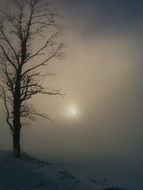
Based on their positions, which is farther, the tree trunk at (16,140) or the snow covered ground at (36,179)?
the tree trunk at (16,140)

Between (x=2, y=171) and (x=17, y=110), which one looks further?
(x=17, y=110)

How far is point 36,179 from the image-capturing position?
29484 millimetres

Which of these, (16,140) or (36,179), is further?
(16,140)

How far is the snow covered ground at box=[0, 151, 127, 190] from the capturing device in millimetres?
27259

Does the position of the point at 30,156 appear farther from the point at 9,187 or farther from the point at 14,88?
the point at 9,187

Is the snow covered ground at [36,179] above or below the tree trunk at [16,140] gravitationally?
below

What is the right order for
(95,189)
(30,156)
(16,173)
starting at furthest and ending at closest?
1. (30,156)
2. (16,173)
3. (95,189)

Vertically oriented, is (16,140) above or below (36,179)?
above

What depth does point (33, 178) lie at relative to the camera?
29969mm

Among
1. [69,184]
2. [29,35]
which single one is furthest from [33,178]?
[29,35]

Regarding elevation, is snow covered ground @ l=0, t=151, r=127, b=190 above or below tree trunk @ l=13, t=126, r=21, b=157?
below

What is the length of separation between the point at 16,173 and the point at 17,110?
9.93 meters

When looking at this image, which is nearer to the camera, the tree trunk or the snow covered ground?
the snow covered ground

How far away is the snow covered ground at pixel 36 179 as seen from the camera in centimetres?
2726
